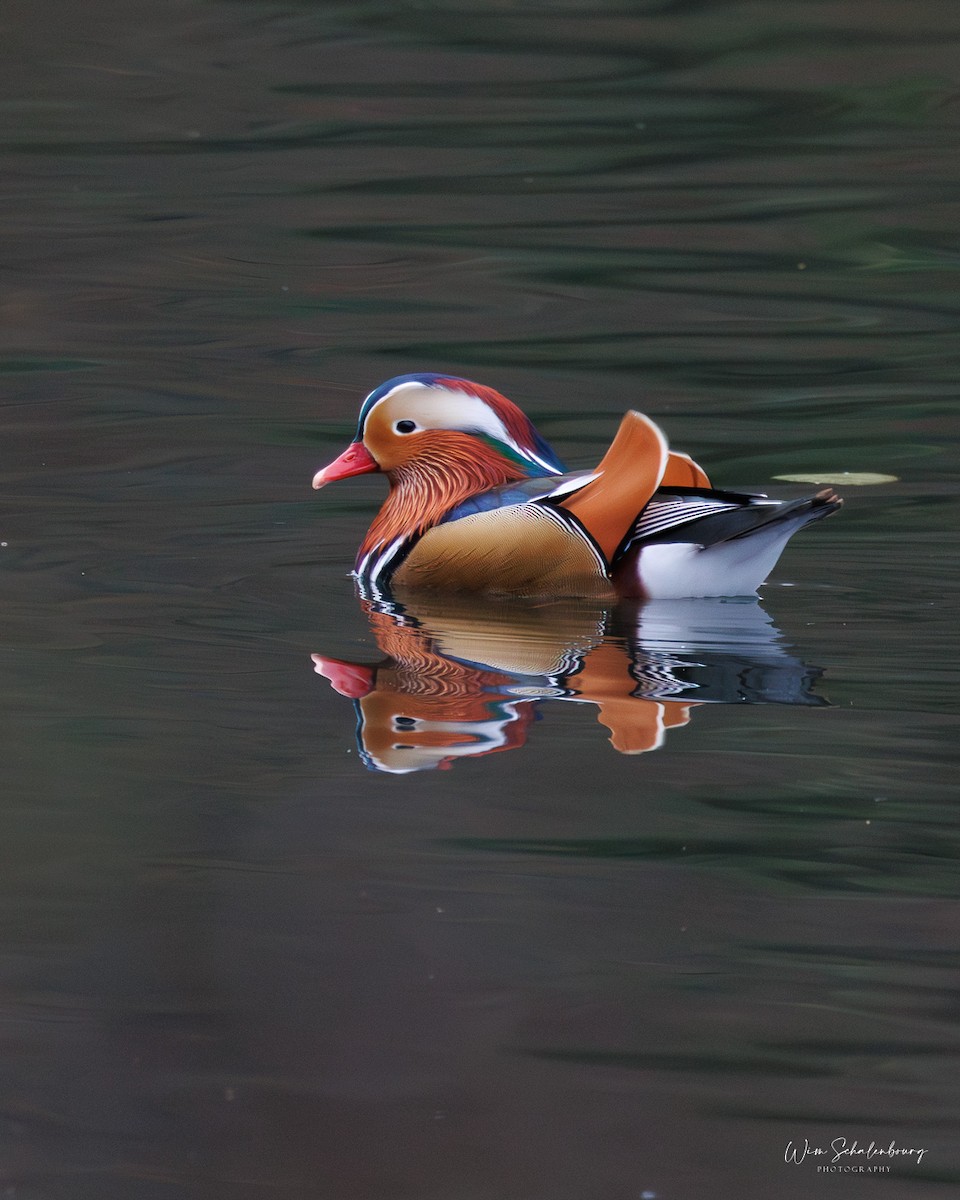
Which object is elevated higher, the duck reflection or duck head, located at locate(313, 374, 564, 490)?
duck head, located at locate(313, 374, 564, 490)

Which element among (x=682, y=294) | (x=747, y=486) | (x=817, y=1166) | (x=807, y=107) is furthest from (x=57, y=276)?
(x=817, y=1166)

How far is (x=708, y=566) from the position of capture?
5.66 metres

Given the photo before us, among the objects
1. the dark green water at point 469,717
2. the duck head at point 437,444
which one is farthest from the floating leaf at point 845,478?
the duck head at point 437,444

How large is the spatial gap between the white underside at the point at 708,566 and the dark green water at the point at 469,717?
6.6 inches

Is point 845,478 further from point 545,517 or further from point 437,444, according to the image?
point 545,517

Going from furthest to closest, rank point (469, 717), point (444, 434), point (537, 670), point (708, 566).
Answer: point (444, 434)
point (708, 566)
point (537, 670)
point (469, 717)

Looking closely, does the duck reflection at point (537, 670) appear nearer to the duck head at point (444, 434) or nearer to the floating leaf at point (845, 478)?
the duck head at point (444, 434)

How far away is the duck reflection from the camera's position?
4.49 m

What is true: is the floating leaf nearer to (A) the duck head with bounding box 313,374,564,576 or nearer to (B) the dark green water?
(B) the dark green water

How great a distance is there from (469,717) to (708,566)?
1.34 metres

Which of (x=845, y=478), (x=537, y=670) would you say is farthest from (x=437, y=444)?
(x=845, y=478)

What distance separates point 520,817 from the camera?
3.97 metres

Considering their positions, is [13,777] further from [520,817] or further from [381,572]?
[381,572]

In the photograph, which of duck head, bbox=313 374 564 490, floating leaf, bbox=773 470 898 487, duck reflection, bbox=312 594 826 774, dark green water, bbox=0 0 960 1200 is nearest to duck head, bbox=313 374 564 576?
duck head, bbox=313 374 564 490
